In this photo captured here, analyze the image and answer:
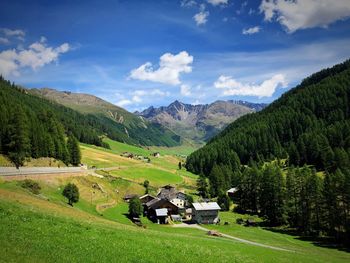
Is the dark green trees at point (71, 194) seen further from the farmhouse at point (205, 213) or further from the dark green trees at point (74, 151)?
the dark green trees at point (74, 151)

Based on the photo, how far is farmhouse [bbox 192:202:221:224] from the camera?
341 ft

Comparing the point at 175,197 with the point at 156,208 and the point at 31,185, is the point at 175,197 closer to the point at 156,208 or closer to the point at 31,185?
the point at 156,208

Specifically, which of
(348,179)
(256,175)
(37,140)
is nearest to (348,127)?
(256,175)

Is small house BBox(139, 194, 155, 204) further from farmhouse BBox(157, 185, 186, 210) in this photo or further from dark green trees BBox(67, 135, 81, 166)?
dark green trees BBox(67, 135, 81, 166)

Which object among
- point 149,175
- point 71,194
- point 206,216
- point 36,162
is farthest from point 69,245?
point 149,175

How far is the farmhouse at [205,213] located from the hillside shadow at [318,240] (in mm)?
16258

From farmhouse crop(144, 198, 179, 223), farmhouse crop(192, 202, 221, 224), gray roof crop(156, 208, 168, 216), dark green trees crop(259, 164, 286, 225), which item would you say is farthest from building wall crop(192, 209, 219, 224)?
dark green trees crop(259, 164, 286, 225)

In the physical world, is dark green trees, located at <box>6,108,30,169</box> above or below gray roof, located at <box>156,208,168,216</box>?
above

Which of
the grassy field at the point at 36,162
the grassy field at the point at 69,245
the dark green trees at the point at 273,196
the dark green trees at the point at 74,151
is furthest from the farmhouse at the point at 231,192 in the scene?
the grassy field at the point at 69,245

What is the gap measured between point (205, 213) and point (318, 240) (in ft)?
113

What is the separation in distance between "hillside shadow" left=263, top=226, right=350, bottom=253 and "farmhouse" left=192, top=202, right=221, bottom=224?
53.3 ft

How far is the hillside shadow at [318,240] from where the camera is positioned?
73912 millimetres

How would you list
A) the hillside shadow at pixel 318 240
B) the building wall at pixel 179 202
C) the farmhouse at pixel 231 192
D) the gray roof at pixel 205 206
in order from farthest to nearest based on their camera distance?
the farmhouse at pixel 231 192, the building wall at pixel 179 202, the gray roof at pixel 205 206, the hillside shadow at pixel 318 240

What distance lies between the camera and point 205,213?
105 metres
